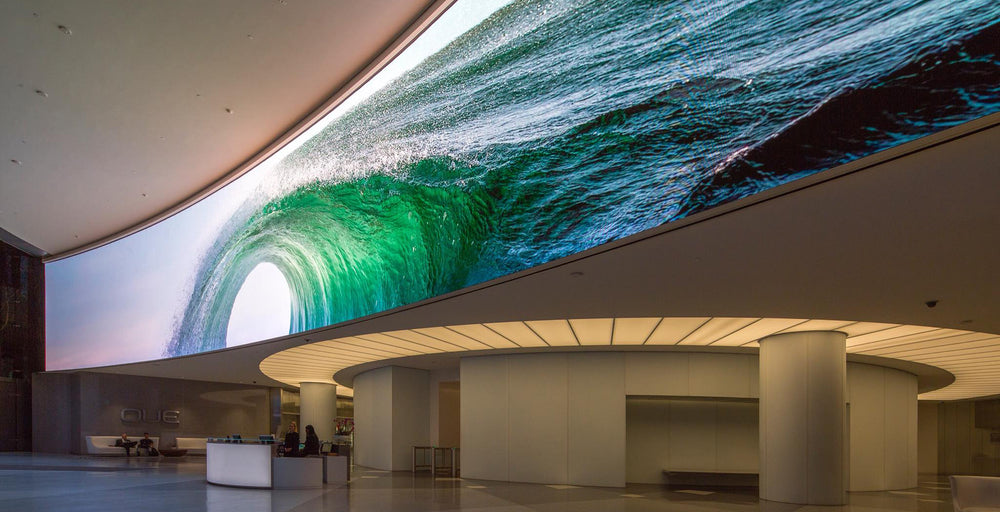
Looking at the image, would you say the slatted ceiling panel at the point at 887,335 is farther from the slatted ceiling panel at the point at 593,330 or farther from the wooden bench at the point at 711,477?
the slatted ceiling panel at the point at 593,330

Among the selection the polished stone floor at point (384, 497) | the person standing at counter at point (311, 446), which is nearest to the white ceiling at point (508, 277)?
the person standing at counter at point (311, 446)

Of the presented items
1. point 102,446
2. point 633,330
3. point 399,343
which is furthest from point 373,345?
point 102,446

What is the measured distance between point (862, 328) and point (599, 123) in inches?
315

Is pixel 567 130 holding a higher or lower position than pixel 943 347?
higher

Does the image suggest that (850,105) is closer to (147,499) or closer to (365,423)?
(147,499)

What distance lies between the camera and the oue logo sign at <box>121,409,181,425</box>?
3059 cm

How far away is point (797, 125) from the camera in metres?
5.55

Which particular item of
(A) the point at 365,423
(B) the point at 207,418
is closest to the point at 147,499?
(A) the point at 365,423

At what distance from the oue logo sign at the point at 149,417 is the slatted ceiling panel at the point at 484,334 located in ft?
69.8

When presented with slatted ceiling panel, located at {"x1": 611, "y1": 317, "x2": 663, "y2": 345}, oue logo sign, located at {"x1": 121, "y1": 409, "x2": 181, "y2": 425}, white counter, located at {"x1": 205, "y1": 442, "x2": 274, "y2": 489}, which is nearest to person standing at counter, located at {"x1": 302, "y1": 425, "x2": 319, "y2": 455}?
white counter, located at {"x1": 205, "y1": 442, "x2": 274, "y2": 489}

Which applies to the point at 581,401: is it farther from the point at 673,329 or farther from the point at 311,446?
the point at 311,446

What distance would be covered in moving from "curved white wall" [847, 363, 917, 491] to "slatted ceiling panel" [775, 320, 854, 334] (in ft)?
15.8

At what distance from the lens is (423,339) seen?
51.8 ft

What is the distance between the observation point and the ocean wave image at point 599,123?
5.01 m
